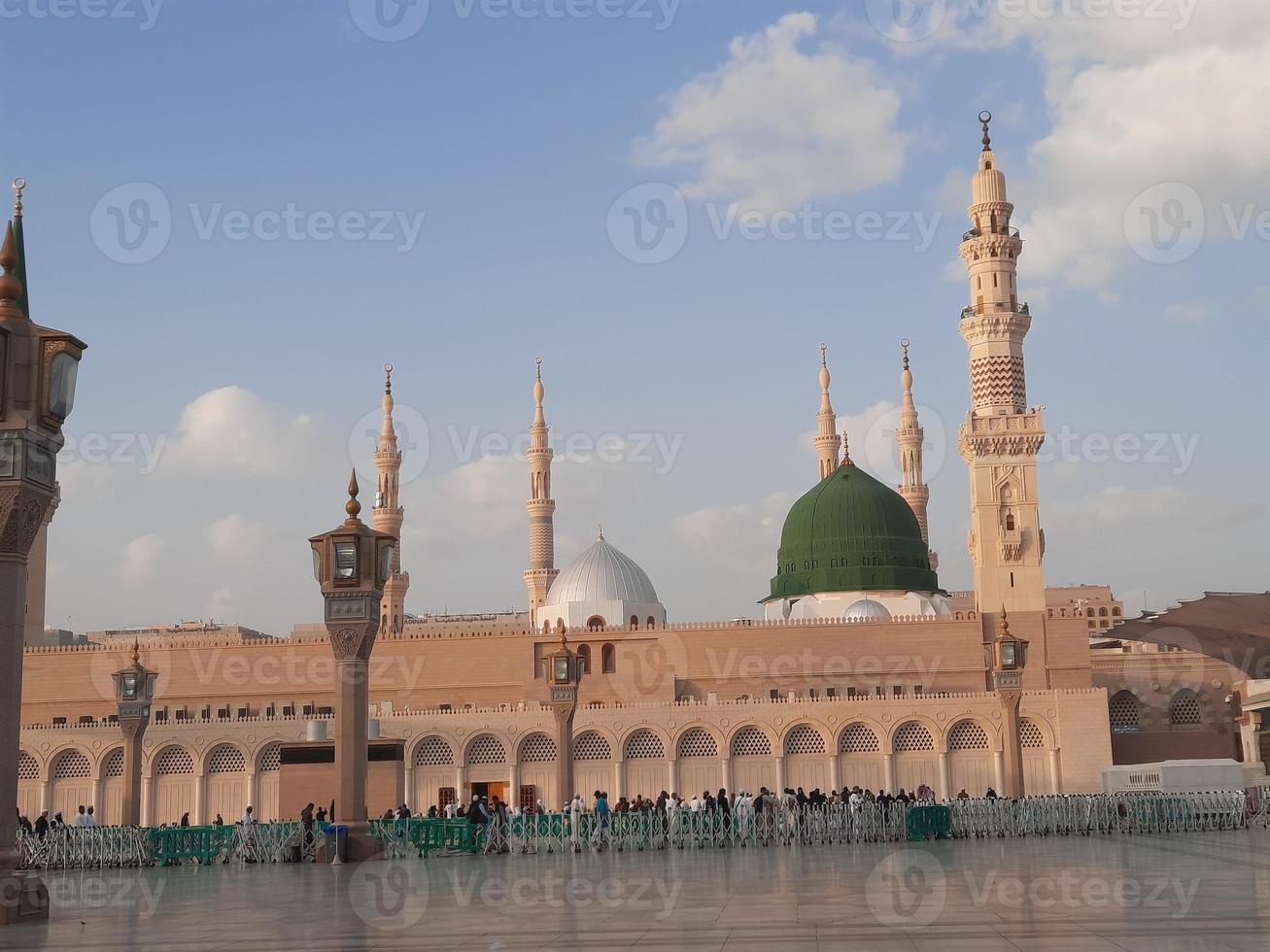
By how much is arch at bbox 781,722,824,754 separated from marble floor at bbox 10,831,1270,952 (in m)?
22.7

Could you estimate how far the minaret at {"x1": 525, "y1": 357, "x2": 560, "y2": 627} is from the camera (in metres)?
49.4

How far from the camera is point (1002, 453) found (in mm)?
42656

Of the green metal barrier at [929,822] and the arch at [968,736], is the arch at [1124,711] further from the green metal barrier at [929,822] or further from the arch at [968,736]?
the green metal barrier at [929,822]

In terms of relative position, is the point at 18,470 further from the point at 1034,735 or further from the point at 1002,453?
the point at 1002,453

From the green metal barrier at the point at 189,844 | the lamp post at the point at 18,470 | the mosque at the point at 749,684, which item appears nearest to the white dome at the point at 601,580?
the mosque at the point at 749,684

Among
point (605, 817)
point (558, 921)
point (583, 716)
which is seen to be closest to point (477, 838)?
point (605, 817)

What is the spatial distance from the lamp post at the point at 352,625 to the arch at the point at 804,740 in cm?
2343

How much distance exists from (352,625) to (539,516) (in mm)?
33517

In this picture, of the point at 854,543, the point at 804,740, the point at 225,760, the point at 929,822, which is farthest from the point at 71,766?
the point at 929,822

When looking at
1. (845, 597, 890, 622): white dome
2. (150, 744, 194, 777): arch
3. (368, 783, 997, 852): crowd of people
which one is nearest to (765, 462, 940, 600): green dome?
(845, 597, 890, 622): white dome

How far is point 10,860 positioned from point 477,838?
10065mm

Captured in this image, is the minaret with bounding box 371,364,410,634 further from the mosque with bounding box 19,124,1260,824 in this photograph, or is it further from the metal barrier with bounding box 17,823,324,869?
the metal barrier with bounding box 17,823,324,869

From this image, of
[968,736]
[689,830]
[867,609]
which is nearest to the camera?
[689,830]

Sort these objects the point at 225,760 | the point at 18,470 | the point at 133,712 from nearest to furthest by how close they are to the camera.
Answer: the point at 18,470 → the point at 133,712 → the point at 225,760
